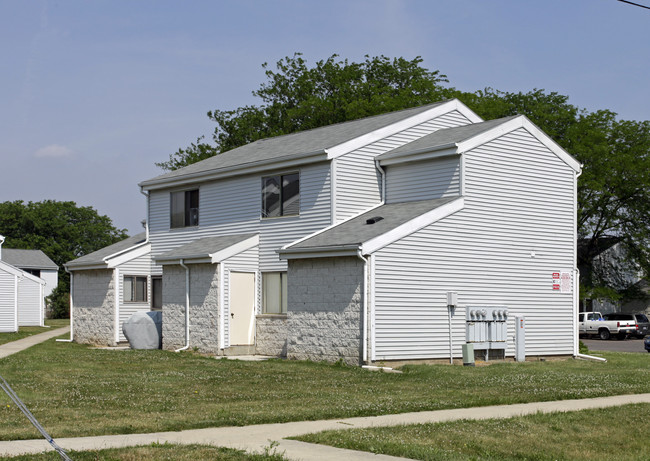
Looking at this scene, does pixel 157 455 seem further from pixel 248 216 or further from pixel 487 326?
pixel 248 216

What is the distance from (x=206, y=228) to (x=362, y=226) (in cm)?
768

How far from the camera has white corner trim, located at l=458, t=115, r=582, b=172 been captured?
24.5 metres

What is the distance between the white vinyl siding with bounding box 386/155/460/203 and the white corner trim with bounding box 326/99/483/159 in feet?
3.68

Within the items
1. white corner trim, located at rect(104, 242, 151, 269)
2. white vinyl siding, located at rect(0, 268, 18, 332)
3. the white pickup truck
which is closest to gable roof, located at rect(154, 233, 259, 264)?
white corner trim, located at rect(104, 242, 151, 269)

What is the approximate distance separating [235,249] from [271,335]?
2.86 m

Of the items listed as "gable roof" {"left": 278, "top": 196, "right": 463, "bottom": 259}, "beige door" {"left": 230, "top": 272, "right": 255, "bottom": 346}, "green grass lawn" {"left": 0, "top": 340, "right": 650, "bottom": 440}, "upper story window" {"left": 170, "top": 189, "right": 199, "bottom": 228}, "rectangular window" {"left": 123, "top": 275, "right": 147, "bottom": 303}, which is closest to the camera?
"green grass lawn" {"left": 0, "top": 340, "right": 650, "bottom": 440}

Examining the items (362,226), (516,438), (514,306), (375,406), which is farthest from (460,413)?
(514,306)

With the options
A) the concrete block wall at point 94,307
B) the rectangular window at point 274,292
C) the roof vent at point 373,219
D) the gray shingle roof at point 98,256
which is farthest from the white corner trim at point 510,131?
the concrete block wall at point 94,307

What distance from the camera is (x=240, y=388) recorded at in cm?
1688

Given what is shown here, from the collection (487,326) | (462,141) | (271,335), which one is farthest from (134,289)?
(462,141)

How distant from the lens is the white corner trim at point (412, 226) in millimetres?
21750

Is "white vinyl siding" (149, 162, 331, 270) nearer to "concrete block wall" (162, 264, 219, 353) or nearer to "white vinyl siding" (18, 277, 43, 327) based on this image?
"concrete block wall" (162, 264, 219, 353)

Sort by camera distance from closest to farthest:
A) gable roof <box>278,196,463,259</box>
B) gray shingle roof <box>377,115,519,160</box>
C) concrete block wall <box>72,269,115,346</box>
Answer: gable roof <box>278,196,463,259</box> → gray shingle roof <box>377,115,519,160</box> → concrete block wall <box>72,269,115,346</box>

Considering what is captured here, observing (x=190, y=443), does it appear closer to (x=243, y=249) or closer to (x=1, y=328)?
(x=243, y=249)
